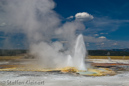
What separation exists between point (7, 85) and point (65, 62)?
15.2 meters

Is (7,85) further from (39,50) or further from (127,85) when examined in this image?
(39,50)

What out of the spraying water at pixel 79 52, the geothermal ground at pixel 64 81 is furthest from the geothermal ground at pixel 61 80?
the spraying water at pixel 79 52

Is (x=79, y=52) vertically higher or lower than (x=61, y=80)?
higher

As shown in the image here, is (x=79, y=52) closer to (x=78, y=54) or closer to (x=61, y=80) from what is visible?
(x=78, y=54)

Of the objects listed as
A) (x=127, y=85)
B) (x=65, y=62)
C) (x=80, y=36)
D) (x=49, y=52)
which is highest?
(x=80, y=36)

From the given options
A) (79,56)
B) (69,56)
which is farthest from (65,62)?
(79,56)

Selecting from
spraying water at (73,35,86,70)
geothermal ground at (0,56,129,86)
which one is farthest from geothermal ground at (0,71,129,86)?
spraying water at (73,35,86,70)

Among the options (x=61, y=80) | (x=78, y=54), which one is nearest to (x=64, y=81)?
(x=61, y=80)

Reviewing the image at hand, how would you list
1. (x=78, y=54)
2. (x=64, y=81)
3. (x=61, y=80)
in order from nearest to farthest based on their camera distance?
1. (x=64, y=81)
2. (x=61, y=80)
3. (x=78, y=54)

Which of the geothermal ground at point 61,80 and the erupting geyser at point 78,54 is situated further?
the erupting geyser at point 78,54

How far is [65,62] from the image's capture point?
2809 cm

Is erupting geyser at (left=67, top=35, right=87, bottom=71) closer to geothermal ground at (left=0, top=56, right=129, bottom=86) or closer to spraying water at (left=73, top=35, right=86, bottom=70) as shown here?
spraying water at (left=73, top=35, right=86, bottom=70)

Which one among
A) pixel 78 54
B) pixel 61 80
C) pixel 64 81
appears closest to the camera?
pixel 64 81

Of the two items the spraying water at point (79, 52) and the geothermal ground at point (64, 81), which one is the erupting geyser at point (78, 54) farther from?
the geothermal ground at point (64, 81)
